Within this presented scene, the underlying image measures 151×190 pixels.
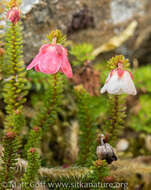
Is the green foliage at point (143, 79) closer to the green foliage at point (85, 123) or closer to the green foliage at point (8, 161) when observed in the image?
the green foliage at point (85, 123)

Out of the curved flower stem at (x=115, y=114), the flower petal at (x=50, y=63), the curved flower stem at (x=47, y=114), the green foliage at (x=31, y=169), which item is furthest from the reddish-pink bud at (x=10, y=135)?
the curved flower stem at (x=115, y=114)

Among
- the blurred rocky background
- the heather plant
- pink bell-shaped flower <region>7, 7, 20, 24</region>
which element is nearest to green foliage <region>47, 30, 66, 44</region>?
the heather plant

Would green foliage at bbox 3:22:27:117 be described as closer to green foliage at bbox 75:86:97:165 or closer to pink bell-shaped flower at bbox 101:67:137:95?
green foliage at bbox 75:86:97:165

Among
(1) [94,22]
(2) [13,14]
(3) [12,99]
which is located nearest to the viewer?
(2) [13,14]

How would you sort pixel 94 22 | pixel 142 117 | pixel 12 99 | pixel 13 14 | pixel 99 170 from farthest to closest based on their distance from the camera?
pixel 94 22, pixel 142 117, pixel 12 99, pixel 13 14, pixel 99 170

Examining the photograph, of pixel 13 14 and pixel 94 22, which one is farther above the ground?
pixel 94 22

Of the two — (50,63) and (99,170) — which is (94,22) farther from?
(99,170)

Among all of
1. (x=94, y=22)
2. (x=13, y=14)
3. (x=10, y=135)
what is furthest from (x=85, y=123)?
(x=94, y=22)

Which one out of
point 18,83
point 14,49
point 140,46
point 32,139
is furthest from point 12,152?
point 140,46

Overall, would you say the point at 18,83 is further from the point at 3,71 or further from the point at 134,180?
the point at 134,180
